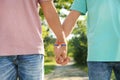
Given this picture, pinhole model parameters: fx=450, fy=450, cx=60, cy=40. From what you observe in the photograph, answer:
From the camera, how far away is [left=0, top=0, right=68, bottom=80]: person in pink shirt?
364 cm

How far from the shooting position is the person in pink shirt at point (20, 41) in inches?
143

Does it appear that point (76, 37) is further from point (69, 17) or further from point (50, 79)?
point (69, 17)

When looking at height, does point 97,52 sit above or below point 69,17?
below

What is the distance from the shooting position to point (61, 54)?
13.3 feet

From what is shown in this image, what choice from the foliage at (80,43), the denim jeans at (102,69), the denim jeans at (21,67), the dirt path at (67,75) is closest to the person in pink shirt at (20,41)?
the denim jeans at (21,67)

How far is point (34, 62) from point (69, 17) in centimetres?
81

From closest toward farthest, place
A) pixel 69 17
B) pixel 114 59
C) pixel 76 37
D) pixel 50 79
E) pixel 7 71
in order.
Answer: pixel 7 71, pixel 114 59, pixel 69 17, pixel 50 79, pixel 76 37

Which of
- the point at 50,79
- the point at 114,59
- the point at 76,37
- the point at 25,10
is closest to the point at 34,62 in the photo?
the point at 25,10

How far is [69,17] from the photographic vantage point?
14.1 feet

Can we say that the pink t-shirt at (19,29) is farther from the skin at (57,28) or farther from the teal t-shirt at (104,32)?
the teal t-shirt at (104,32)

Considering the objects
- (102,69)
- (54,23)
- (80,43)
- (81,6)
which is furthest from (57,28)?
(80,43)

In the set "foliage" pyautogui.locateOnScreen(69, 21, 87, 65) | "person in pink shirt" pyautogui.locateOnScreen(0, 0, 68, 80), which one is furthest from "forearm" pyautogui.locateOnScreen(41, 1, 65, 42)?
"foliage" pyautogui.locateOnScreen(69, 21, 87, 65)

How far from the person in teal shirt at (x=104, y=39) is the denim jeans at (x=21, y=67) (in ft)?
1.69

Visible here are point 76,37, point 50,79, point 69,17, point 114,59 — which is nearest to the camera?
point 114,59
